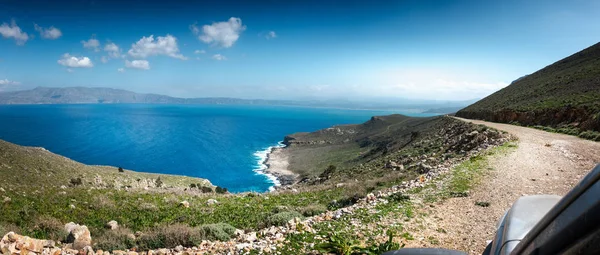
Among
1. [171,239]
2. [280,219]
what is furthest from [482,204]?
[171,239]

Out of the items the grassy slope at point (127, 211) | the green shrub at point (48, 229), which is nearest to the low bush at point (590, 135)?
the grassy slope at point (127, 211)

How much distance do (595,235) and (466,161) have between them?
1741 cm

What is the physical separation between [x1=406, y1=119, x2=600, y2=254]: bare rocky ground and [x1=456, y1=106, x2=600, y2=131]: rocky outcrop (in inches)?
278

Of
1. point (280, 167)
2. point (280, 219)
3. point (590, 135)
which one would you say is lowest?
point (280, 167)

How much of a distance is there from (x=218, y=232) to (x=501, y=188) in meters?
10.9

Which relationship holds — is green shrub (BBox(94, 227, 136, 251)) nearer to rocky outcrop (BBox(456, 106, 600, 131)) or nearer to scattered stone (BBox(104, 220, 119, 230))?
scattered stone (BBox(104, 220, 119, 230))

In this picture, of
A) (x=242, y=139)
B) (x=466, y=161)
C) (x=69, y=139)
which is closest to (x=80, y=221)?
(x=466, y=161)

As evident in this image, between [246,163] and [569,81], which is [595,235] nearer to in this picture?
[569,81]

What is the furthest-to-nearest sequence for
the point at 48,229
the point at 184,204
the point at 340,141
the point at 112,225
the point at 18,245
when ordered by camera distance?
the point at 340,141 → the point at 184,204 → the point at 112,225 → the point at 48,229 → the point at 18,245

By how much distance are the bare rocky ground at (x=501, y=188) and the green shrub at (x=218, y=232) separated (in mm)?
5730

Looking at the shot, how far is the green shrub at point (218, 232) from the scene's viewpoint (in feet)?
31.4

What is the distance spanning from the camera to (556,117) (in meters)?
32.2

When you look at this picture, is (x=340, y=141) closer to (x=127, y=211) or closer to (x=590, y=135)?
(x=590, y=135)

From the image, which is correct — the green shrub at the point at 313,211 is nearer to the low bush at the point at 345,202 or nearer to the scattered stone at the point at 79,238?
the low bush at the point at 345,202
